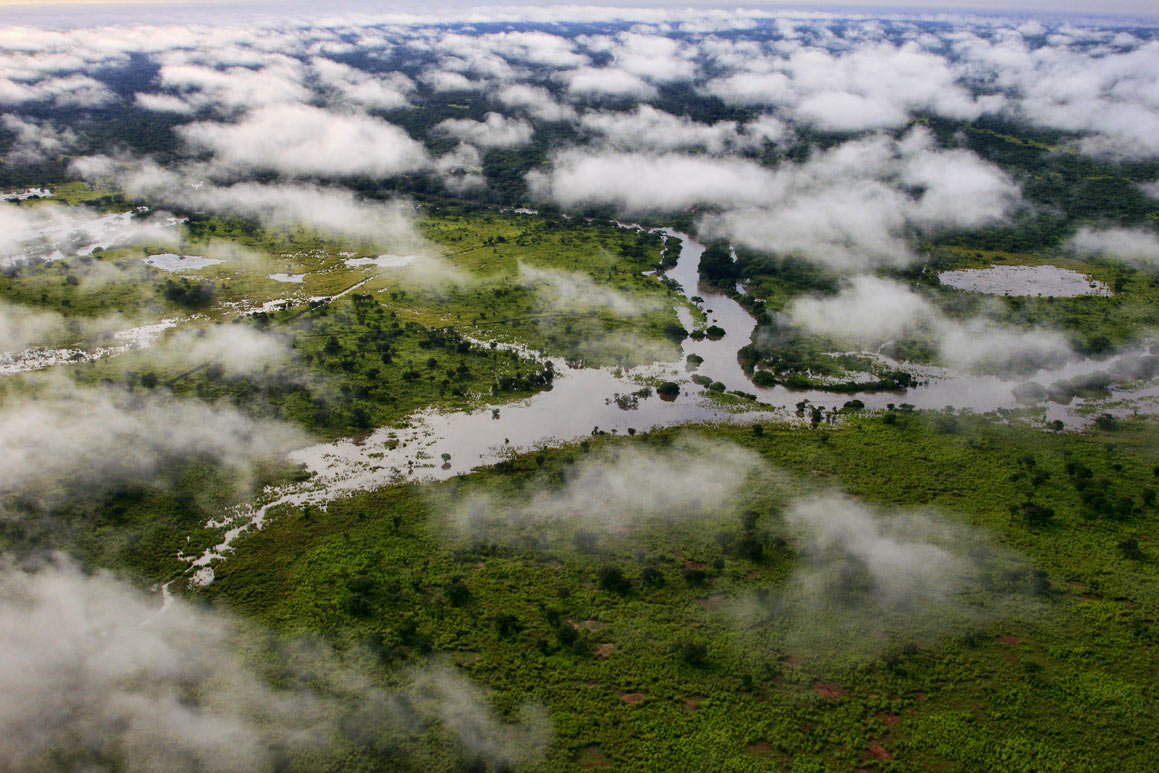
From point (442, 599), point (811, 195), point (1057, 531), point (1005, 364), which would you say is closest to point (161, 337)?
point (442, 599)

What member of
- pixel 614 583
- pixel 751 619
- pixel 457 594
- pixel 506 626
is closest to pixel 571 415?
pixel 614 583

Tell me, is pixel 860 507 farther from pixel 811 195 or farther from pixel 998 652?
pixel 811 195

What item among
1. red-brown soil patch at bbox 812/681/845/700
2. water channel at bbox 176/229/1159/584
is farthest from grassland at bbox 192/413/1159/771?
water channel at bbox 176/229/1159/584

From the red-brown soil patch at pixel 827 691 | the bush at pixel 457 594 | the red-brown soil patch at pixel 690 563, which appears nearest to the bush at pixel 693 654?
the red-brown soil patch at pixel 827 691

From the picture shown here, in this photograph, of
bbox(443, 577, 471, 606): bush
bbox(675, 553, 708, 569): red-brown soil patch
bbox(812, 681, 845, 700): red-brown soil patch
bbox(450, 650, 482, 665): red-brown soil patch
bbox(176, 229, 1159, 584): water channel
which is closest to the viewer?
bbox(812, 681, 845, 700): red-brown soil patch

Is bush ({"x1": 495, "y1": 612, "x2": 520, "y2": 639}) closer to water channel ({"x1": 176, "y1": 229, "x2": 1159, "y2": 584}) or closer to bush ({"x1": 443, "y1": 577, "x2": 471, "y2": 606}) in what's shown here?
bush ({"x1": 443, "y1": 577, "x2": 471, "y2": 606})
